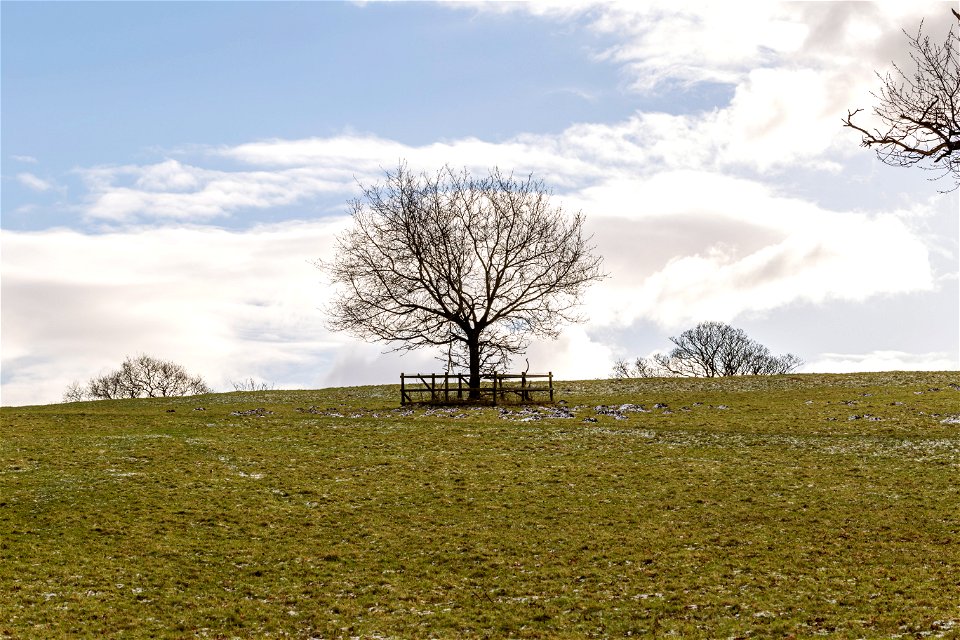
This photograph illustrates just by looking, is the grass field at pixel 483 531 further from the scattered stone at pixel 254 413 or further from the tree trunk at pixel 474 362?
the tree trunk at pixel 474 362

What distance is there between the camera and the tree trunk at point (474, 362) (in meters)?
56.5

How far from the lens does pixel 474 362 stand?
58656mm

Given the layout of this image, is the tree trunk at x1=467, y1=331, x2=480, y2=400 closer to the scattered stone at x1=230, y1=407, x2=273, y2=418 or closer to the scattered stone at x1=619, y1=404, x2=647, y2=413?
the scattered stone at x1=619, y1=404, x2=647, y2=413

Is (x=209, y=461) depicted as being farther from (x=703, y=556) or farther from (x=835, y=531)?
(x=835, y=531)

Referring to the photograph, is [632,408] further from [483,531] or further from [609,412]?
[483,531]

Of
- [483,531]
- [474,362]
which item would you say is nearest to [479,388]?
[474,362]

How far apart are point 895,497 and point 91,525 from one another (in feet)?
80.4

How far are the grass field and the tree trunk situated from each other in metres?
15.1

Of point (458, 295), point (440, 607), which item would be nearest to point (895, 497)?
point (440, 607)

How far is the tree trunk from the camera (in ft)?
185

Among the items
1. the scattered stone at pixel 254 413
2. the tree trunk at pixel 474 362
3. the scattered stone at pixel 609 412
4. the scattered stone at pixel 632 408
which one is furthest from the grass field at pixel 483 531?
the tree trunk at pixel 474 362

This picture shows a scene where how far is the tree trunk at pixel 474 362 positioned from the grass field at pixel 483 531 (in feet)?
49.4

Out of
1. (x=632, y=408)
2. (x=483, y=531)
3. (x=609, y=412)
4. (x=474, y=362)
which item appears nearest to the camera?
(x=483, y=531)

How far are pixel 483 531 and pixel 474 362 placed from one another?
119 feet
